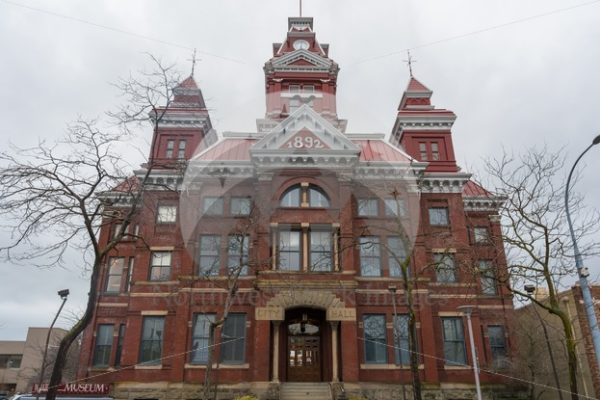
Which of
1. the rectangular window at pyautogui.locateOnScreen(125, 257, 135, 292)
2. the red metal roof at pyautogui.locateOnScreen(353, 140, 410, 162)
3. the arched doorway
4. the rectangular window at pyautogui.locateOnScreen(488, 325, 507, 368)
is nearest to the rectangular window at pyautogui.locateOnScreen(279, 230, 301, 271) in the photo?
the arched doorway

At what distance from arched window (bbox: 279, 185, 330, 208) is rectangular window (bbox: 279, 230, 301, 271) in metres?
1.82

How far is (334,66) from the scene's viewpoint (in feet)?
121

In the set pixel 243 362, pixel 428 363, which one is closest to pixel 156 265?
pixel 243 362

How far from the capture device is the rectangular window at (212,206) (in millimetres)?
28234

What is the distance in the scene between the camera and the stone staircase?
892 inches

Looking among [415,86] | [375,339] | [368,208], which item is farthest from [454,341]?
[415,86]

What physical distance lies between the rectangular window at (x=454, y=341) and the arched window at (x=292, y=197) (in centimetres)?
1135

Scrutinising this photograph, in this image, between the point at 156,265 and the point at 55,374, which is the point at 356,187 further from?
the point at 55,374

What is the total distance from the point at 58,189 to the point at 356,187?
18.1 m

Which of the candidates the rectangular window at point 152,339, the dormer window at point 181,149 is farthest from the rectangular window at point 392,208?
the rectangular window at point 152,339

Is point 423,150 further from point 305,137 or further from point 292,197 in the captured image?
point 292,197

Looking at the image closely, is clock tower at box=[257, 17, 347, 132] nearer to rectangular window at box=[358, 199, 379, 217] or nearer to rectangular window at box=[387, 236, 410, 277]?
rectangular window at box=[358, 199, 379, 217]

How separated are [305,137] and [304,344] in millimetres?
12257

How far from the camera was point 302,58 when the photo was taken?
36875mm
